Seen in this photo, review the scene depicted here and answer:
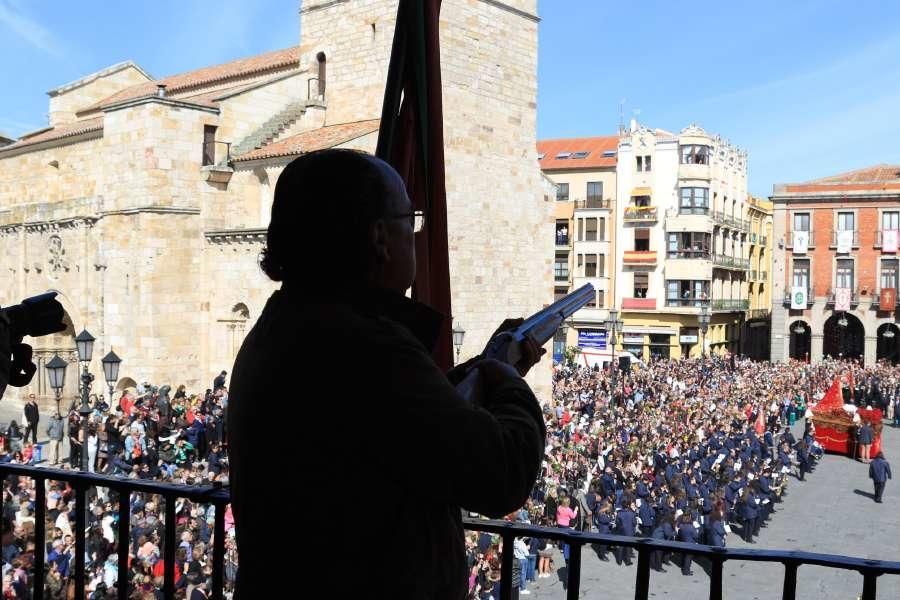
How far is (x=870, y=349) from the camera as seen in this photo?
44031 millimetres

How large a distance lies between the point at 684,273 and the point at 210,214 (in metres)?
27.7

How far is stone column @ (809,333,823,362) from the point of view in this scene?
44912 mm

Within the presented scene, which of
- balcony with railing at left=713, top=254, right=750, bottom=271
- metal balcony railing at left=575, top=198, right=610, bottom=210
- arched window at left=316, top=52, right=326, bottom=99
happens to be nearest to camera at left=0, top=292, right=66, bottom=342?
arched window at left=316, top=52, right=326, bottom=99

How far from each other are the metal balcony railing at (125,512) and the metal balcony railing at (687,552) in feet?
2.52

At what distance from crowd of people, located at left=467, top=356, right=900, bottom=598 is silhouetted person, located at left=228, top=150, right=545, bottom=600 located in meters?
4.27

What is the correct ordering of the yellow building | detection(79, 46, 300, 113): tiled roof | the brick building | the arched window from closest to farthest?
the arched window
detection(79, 46, 300, 113): tiled roof
the brick building
the yellow building

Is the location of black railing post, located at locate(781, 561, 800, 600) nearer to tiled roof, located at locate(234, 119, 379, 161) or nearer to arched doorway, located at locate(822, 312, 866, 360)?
tiled roof, located at locate(234, 119, 379, 161)

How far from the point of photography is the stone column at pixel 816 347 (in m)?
44.9

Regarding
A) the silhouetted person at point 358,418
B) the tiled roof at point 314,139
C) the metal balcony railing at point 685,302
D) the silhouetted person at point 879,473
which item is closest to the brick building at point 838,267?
the metal balcony railing at point 685,302

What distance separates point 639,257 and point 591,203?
3.83 meters

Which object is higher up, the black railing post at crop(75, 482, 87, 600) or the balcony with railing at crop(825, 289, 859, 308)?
the balcony with railing at crop(825, 289, 859, 308)

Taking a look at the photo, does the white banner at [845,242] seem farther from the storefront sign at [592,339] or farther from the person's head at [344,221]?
the person's head at [344,221]

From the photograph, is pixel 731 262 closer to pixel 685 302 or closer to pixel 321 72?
pixel 685 302

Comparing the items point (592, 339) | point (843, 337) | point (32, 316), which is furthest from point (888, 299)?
point (32, 316)
